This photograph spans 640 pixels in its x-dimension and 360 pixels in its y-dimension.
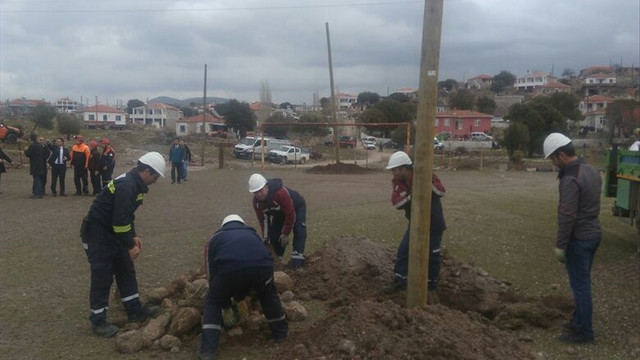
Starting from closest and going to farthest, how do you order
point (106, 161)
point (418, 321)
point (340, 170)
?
1. point (418, 321)
2. point (106, 161)
3. point (340, 170)

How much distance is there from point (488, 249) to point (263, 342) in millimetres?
5183

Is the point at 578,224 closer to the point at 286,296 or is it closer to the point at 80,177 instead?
the point at 286,296

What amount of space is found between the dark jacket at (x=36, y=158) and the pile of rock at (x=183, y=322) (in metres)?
11.6

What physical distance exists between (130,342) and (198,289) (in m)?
0.91

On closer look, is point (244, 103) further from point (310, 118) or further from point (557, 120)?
point (557, 120)

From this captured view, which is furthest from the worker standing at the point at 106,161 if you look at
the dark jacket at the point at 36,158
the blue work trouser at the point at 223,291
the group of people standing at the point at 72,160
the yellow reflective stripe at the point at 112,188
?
the blue work trouser at the point at 223,291

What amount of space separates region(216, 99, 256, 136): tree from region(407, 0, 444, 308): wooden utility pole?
69.8m

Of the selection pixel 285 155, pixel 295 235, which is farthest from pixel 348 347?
pixel 285 155

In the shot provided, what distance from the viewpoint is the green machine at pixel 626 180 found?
321 inches

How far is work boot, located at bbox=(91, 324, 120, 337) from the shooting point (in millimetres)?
5539

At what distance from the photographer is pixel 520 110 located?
4769 cm

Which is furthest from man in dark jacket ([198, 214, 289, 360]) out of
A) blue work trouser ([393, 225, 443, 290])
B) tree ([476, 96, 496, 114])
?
tree ([476, 96, 496, 114])

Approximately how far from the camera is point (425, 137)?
16.3 ft

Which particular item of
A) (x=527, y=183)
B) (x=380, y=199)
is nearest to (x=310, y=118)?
(x=527, y=183)
